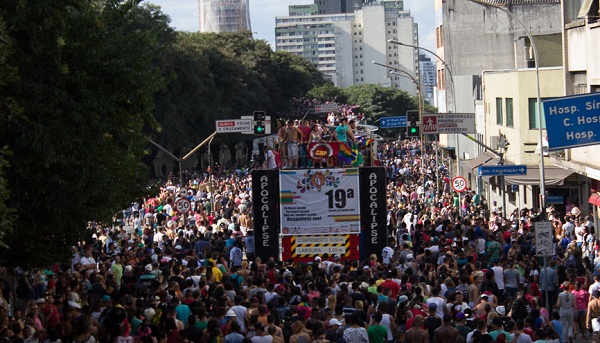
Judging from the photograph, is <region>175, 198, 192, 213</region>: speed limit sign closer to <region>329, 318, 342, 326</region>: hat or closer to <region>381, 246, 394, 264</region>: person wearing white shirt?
<region>381, 246, 394, 264</region>: person wearing white shirt

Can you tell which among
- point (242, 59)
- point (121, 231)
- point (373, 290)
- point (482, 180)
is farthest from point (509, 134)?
point (242, 59)

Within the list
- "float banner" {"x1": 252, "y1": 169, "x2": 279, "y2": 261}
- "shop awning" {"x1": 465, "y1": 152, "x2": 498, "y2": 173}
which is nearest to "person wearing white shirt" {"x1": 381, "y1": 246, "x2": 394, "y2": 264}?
"float banner" {"x1": 252, "y1": 169, "x2": 279, "y2": 261}

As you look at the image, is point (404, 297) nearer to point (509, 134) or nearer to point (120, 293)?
point (120, 293)

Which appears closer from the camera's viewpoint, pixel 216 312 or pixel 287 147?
pixel 216 312

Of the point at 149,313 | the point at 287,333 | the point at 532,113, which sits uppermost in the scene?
the point at 532,113

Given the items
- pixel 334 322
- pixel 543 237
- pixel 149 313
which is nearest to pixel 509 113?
pixel 543 237

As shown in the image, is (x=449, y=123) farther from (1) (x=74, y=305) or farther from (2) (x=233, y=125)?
(1) (x=74, y=305)

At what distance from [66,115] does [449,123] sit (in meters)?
20.3

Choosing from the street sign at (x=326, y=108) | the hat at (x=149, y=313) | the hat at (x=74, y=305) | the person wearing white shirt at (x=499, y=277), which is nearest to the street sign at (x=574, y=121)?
the person wearing white shirt at (x=499, y=277)

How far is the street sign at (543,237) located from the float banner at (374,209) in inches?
302

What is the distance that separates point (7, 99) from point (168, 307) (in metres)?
3.68

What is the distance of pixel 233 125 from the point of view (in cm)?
3444

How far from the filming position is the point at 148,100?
58.9ft

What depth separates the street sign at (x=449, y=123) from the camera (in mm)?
34469
